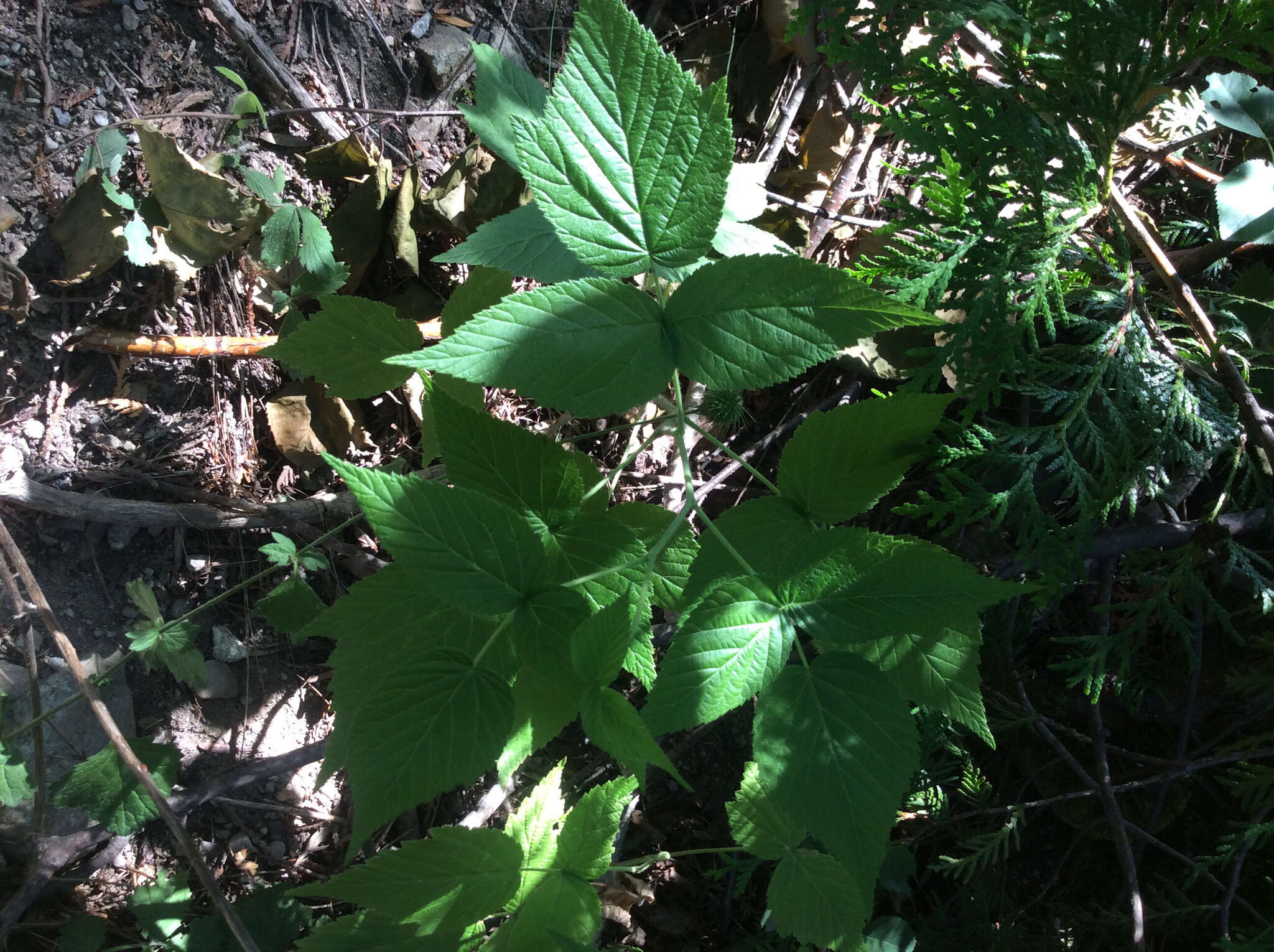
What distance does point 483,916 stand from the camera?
4.20 ft

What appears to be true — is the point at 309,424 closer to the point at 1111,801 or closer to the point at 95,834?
the point at 95,834

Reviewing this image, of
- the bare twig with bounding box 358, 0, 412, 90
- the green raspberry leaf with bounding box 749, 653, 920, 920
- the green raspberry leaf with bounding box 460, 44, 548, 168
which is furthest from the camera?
the bare twig with bounding box 358, 0, 412, 90

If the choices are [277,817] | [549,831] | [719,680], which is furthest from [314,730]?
[719,680]

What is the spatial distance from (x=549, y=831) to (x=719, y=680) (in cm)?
62

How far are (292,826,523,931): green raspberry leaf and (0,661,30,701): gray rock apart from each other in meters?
1.08

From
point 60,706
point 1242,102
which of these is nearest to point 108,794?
point 60,706

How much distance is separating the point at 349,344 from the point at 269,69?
43.4 inches

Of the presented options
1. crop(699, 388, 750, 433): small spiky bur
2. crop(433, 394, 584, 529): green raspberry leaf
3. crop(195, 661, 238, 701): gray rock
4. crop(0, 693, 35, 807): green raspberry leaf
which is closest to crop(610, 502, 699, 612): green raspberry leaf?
crop(433, 394, 584, 529): green raspberry leaf

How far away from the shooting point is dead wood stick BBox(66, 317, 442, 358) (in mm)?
1922

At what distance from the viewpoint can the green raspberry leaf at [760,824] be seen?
1.48 meters

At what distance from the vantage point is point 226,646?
6.48 ft

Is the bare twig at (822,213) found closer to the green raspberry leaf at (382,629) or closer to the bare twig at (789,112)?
the bare twig at (789,112)

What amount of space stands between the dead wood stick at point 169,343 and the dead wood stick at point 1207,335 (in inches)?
61.3

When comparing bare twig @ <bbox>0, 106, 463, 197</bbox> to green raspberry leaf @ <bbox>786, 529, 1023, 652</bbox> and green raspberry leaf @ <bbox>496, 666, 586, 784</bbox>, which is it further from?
green raspberry leaf @ <bbox>786, 529, 1023, 652</bbox>
